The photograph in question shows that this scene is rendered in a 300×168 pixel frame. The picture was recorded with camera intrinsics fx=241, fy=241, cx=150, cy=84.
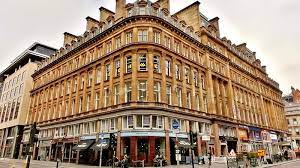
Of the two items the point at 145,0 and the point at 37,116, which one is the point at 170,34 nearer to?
the point at 145,0

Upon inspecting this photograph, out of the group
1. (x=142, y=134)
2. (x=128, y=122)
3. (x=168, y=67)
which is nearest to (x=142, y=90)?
(x=128, y=122)

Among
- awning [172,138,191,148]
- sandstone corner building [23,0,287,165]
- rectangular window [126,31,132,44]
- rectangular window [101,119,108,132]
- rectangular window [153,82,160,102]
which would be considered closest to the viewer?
awning [172,138,191,148]

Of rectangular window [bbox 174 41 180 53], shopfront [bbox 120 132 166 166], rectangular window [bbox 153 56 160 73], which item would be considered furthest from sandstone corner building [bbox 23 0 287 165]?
rectangular window [bbox 174 41 180 53]

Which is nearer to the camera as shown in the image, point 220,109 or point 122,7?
point 122,7

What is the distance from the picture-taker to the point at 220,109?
40.3 m

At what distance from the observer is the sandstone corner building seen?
93.5 feet

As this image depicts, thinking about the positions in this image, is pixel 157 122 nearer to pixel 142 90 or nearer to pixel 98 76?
pixel 142 90

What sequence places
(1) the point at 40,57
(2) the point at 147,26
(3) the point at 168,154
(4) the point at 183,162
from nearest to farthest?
(3) the point at 168,154 < (4) the point at 183,162 < (2) the point at 147,26 < (1) the point at 40,57

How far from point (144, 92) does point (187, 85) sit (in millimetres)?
8326

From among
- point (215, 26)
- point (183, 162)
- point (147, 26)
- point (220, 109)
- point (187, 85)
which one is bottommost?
point (183, 162)

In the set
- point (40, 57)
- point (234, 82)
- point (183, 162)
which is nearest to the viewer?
point (183, 162)

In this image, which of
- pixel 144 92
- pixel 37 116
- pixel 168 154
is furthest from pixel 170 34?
pixel 37 116

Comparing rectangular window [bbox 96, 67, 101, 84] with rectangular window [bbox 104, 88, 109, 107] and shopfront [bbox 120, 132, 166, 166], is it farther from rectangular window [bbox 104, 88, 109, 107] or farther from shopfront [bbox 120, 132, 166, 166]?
shopfront [bbox 120, 132, 166, 166]

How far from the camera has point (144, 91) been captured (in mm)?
29062
